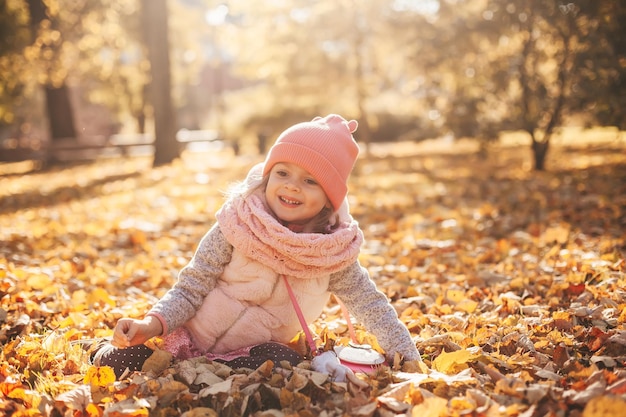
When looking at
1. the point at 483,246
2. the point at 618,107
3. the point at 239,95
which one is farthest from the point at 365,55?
the point at 483,246

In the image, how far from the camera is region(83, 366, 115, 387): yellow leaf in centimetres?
215

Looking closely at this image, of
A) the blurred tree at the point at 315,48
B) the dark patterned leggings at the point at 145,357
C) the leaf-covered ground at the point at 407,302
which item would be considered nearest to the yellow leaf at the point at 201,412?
the leaf-covered ground at the point at 407,302

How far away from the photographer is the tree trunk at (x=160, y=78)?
1216cm

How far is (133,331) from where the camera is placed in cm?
218

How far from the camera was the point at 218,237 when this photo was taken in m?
2.46

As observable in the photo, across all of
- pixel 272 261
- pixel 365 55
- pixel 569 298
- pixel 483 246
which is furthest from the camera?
pixel 365 55

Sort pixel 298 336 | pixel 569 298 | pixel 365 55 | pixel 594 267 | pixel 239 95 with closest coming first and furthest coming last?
pixel 298 336, pixel 569 298, pixel 594 267, pixel 365 55, pixel 239 95

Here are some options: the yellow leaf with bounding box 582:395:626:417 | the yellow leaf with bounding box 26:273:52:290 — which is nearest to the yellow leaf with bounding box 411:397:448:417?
the yellow leaf with bounding box 582:395:626:417

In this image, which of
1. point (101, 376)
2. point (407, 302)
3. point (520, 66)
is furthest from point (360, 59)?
point (101, 376)

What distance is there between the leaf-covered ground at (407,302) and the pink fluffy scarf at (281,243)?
41 cm

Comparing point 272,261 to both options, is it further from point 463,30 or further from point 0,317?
point 463,30

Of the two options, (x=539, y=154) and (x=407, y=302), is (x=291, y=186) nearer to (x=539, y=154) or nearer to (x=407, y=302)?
(x=407, y=302)

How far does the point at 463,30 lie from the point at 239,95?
11.0 metres

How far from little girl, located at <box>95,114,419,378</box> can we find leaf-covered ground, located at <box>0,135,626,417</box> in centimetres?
16
